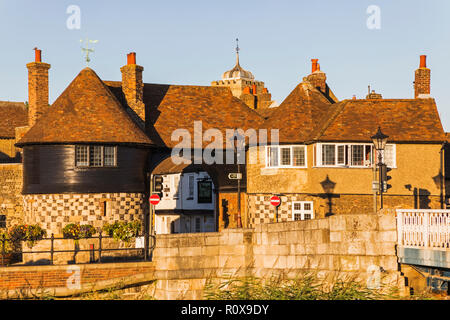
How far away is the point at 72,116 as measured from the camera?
4194 centimetres

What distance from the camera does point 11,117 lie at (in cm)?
6294

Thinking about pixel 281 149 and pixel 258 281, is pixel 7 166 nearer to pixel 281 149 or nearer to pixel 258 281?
pixel 281 149

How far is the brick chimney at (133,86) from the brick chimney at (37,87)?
4303 millimetres

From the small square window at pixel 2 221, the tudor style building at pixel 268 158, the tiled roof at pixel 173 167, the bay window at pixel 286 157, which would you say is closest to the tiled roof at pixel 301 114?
the tudor style building at pixel 268 158

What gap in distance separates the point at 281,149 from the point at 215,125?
6.93 meters

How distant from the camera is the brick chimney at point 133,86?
1797 inches

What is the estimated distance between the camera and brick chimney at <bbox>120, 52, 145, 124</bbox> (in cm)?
4566

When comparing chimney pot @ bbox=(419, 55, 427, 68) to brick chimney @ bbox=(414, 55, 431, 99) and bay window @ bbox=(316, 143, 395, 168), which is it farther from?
bay window @ bbox=(316, 143, 395, 168)

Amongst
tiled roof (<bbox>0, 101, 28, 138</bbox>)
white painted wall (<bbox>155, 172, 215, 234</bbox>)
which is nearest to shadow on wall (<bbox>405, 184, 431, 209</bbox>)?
white painted wall (<bbox>155, 172, 215, 234</bbox>)

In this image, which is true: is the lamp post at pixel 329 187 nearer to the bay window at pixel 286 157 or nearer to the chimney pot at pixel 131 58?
the bay window at pixel 286 157

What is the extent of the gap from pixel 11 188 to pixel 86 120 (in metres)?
9.02

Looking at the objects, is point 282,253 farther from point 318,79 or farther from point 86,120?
point 318,79

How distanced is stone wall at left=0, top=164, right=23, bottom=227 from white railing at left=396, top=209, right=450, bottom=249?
98.1ft
